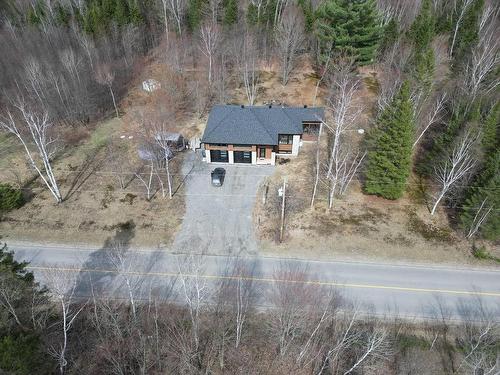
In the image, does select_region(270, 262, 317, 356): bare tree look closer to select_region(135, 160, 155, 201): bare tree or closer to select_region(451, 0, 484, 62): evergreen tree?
select_region(135, 160, 155, 201): bare tree

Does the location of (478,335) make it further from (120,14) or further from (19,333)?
(120,14)

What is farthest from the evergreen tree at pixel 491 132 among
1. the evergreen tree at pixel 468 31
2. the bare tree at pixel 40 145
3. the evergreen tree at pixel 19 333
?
the bare tree at pixel 40 145

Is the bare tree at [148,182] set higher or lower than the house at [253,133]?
lower

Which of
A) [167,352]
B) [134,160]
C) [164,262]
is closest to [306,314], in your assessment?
[167,352]

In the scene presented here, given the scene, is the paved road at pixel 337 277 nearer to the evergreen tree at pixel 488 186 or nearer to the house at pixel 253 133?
the evergreen tree at pixel 488 186

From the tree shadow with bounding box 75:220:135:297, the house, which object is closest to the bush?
the tree shadow with bounding box 75:220:135:297

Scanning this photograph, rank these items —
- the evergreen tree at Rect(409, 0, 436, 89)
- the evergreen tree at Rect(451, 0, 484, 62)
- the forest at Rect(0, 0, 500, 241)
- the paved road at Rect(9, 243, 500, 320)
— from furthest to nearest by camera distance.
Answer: the evergreen tree at Rect(451, 0, 484, 62)
the evergreen tree at Rect(409, 0, 436, 89)
the forest at Rect(0, 0, 500, 241)
the paved road at Rect(9, 243, 500, 320)

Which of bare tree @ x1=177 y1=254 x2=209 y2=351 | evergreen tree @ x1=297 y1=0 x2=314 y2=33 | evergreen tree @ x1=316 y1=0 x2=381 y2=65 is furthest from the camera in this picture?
evergreen tree @ x1=297 y1=0 x2=314 y2=33
